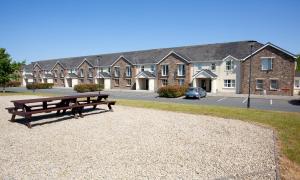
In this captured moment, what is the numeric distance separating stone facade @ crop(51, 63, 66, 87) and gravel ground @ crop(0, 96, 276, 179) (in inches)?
2124

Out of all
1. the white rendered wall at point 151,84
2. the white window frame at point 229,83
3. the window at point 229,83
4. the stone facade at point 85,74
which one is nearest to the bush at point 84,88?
the white rendered wall at point 151,84

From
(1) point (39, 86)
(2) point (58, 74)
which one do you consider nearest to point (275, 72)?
(1) point (39, 86)

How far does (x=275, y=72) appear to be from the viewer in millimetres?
31734

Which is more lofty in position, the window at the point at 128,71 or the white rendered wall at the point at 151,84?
the window at the point at 128,71

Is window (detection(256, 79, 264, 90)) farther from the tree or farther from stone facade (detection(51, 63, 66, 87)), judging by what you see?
stone facade (detection(51, 63, 66, 87))

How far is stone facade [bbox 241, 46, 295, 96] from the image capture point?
30.9 metres

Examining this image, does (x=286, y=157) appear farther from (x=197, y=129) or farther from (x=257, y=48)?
(x=257, y=48)

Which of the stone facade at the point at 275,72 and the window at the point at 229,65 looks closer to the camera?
the stone facade at the point at 275,72

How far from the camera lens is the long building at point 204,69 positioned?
3170cm

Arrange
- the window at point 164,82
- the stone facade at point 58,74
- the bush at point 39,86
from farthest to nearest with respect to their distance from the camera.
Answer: the stone facade at point 58,74 → the bush at point 39,86 → the window at point 164,82

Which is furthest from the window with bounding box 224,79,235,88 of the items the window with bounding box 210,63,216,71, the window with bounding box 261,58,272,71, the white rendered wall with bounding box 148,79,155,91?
the white rendered wall with bounding box 148,79,155,91

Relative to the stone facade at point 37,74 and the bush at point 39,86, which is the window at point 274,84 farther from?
the stone facade at point 37,74

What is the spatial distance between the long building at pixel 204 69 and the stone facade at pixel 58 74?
12.7ft

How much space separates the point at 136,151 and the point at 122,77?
1660 inches
